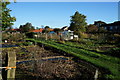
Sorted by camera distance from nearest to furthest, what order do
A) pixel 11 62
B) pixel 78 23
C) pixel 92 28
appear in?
pixel 11 62 → pixel 78 23 → pixel 92 28

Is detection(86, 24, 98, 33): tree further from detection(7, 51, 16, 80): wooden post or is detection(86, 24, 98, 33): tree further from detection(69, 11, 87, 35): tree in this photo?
detection(7, 51, 16, 80): wooden post

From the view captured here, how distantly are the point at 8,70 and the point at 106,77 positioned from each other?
3301mm

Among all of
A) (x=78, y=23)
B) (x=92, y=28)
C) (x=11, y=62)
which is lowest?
(x=11, y=62)

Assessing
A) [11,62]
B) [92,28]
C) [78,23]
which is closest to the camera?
[11,62]

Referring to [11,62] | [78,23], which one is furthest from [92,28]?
[11,62]

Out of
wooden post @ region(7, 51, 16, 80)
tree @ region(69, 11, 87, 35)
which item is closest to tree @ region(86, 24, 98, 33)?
tree @ region(69, 11, 87, 35)

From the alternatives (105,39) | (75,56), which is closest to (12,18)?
(75,56)

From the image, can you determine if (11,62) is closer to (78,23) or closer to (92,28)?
(78,23)

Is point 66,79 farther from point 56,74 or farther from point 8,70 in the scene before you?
point 8,70

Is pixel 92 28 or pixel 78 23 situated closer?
pixel 78 23

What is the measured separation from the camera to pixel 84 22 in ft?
146

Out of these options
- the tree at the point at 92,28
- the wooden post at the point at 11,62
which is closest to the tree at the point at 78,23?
the tree at the point at 92,28

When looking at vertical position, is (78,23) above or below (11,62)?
above

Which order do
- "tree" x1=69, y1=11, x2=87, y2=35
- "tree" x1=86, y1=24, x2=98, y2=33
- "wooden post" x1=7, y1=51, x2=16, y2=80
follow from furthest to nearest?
"tree" x1=86, y1=24, x2=98, y2=33, "tree" x1=69, y1=11, x2=87, y2=35, "wooden post" x1=7, y1=51, x2=16, y2=80
